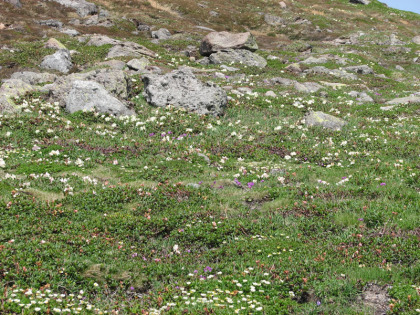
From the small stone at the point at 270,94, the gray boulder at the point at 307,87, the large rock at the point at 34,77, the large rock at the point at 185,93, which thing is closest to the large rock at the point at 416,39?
the gray boulder at the point at 307,87

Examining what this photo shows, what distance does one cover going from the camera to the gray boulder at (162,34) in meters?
53.6

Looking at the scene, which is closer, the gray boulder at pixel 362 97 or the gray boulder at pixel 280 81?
the gray boulder at pixel 362 97

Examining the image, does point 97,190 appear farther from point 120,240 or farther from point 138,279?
point 138,279

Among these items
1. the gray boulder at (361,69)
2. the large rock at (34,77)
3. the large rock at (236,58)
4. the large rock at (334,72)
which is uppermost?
the gray boulder at (361,69)

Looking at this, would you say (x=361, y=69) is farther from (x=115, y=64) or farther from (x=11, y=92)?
(x=11, y=92)

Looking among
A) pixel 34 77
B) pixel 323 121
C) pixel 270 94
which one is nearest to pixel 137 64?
pixel 34 77

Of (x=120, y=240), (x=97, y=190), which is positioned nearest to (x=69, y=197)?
(x=97, y=190)

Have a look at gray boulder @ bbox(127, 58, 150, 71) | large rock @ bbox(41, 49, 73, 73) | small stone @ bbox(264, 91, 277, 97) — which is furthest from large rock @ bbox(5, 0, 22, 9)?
small stone @ bbox(264, 91, 277, 97)

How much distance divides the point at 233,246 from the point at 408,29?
86.1 m

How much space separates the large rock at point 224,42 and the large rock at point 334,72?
7.87m

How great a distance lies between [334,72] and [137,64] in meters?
20.5

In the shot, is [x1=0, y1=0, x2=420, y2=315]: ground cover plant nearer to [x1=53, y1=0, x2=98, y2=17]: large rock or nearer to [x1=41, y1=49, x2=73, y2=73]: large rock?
[x1=41, y1=49, x2=73, y2=73]: large rock

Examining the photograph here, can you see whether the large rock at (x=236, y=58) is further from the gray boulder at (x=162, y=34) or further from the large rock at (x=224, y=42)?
the gray boulder at (x=162, y=34)

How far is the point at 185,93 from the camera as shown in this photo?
74.7 feet
